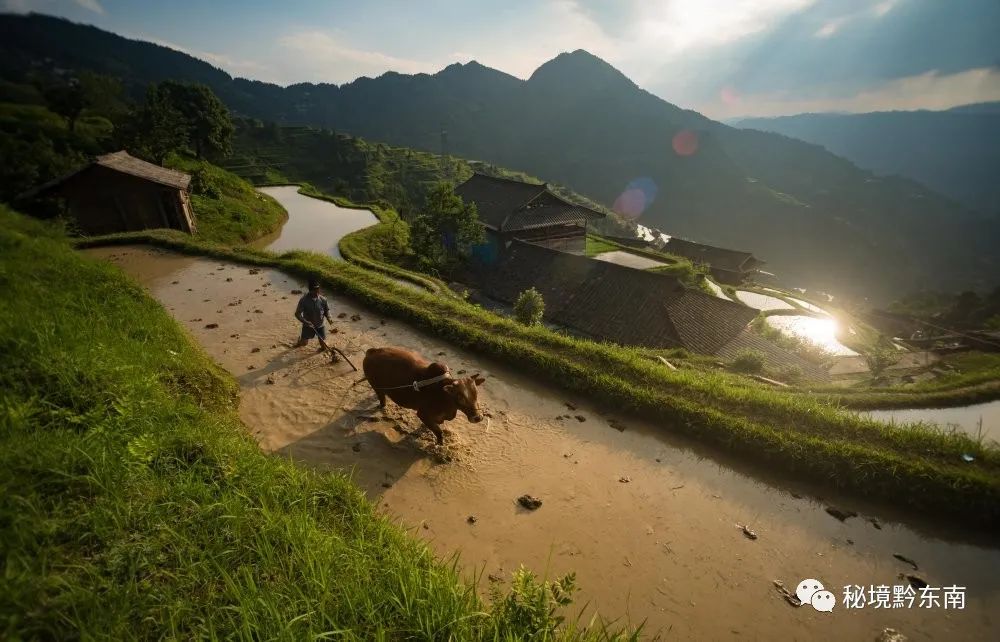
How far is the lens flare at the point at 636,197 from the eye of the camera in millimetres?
156625

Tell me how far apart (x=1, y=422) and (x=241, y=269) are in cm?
1523

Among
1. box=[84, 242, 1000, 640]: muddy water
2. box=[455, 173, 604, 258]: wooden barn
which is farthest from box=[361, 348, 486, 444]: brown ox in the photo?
box=[455, 173, 604, 258]: wooden barn

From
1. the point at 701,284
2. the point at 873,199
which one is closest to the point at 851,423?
the point at 701,284

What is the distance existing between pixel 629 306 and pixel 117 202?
30691 millimetres

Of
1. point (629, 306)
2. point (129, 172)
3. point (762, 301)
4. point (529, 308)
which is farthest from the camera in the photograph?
point (762, 301)

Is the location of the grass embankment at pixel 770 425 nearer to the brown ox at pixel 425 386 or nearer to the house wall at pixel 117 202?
the brown ox at pixel 425 386

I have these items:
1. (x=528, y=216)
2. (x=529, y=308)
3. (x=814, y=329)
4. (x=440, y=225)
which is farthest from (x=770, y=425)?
(x=528, y=216)

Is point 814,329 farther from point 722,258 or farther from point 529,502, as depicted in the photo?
point 529,502

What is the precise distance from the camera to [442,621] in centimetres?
329

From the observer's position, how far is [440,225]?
101 ft

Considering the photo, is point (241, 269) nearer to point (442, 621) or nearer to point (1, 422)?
point (1, 422)

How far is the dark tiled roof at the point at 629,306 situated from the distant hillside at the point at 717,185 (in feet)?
322

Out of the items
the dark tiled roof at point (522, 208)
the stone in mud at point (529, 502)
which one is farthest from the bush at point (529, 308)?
the dark tiled roof at point (522, 208)

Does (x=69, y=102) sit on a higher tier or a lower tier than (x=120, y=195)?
higher
